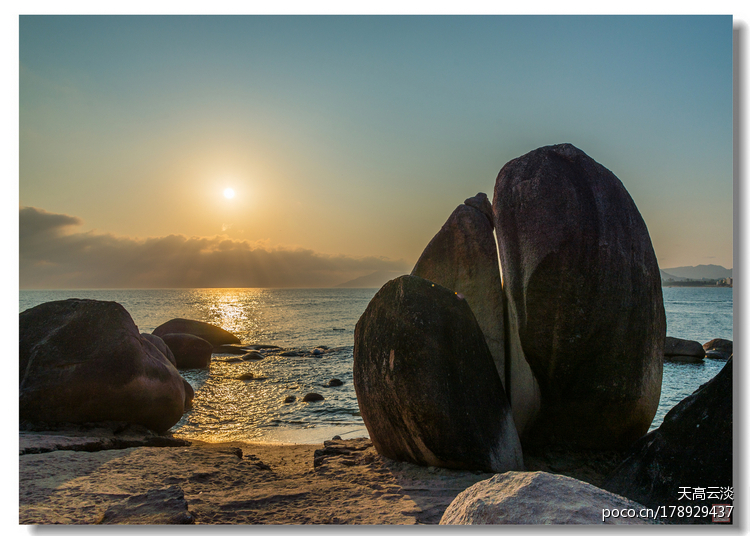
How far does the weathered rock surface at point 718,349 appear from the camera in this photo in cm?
1736

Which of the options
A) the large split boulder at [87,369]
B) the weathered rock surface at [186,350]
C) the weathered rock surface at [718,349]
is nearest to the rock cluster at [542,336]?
the large split boulder at [87,369]

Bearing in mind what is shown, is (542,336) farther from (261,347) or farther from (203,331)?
(261,347)

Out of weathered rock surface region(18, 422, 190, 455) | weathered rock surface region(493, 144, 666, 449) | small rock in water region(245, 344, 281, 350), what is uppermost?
weathered rock surface region(493, 144, 666, 449)

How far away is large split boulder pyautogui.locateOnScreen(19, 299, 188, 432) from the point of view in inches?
250

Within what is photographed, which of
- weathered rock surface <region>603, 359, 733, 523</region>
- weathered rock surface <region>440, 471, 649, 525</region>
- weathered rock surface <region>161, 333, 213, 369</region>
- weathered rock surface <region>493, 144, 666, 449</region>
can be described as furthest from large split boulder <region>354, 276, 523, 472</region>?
weathered rock surface <region>161, 333, 213, 369</region>

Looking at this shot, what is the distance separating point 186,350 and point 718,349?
755 inches

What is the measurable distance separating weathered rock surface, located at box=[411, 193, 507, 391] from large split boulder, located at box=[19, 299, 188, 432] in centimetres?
430

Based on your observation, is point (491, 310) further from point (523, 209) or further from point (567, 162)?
point (567, 162)

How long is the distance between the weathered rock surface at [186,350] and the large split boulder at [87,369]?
921cm

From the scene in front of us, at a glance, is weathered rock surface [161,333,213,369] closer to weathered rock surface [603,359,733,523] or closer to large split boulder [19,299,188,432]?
large split boulder [19,299,188,432]

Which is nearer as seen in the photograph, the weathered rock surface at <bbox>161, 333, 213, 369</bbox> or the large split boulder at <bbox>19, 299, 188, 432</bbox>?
the large split boulder at <bbox>19, 299, 188, 432</bbox>

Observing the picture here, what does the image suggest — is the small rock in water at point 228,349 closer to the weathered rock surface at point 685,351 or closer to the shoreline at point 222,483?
the shoreline at point 222,483

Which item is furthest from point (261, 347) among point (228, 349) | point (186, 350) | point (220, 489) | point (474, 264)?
point (220, 489)
